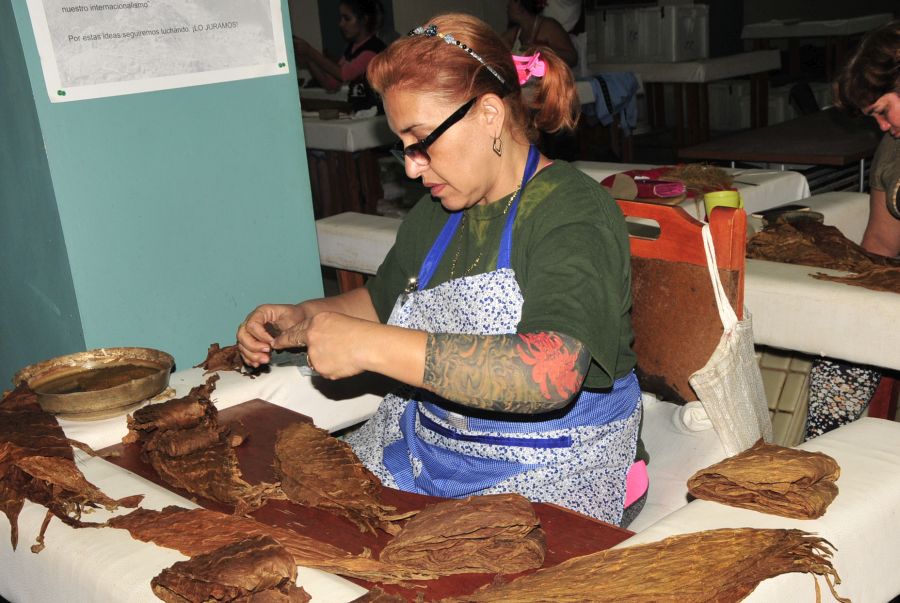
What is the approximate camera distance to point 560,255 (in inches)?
58.4

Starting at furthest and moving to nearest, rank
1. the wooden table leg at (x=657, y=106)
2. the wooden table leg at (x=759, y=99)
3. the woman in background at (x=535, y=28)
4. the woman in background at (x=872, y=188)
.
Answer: the wooden table leg at (x=657, y=106) < the wooden table leg at (x=759, y=99) < the woman in background at (x=535, y=28) < the woman in background at (x=872, y=188)

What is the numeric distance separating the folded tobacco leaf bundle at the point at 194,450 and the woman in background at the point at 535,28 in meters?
5.13

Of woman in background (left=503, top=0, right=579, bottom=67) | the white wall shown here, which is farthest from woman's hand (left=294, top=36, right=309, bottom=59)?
the white wall

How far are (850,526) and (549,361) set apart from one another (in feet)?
1.52

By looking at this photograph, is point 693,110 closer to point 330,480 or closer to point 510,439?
point 510,439

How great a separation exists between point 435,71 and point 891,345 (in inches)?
49.4

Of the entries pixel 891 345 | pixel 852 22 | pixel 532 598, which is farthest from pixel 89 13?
pixel 852 22

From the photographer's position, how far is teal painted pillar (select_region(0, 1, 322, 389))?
7.25 feet

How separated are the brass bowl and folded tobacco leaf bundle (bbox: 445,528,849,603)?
883 mm

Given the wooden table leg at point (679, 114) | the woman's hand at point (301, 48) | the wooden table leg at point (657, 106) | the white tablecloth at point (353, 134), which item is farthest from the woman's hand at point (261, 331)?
the wooden table leg at point (657, 106)

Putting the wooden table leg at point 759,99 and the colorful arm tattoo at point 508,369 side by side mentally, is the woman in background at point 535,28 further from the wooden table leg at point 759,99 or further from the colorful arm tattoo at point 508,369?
the colorful arm tattoo at point 508,369

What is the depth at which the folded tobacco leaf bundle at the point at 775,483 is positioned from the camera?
130 centimetres

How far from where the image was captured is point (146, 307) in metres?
2.41

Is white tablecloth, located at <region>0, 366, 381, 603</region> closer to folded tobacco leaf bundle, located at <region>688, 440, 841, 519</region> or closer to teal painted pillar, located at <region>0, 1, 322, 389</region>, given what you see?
folded tobacco leaf bundle, located at <region>688, 440, 841, 519</region>
